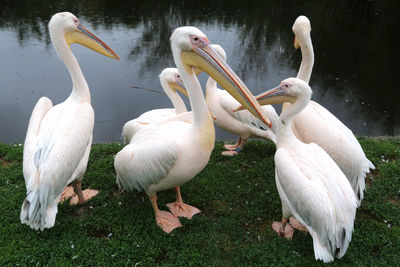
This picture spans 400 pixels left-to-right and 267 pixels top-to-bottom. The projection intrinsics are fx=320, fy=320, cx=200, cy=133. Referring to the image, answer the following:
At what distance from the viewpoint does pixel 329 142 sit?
10.3 feet

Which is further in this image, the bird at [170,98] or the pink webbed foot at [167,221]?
the bird at [170,98]

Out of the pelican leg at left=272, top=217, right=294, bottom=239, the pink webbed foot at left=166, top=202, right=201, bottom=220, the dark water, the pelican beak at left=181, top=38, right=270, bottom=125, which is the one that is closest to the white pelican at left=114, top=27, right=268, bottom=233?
the pelican beak at left=181, top=38, right=270, bottom=125

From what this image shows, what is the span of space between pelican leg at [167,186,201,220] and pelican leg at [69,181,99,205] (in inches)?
35.0

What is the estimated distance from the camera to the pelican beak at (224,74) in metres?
2.55

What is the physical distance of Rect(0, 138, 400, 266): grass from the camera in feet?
9.37

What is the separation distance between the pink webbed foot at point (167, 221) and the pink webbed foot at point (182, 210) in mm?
68

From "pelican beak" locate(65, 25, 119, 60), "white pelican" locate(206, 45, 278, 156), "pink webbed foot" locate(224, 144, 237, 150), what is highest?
"pelican beak" locate(65, 25, 119, 60)

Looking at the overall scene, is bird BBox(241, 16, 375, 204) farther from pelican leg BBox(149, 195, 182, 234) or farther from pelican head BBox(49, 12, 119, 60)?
Answer: pelican head BBox(49, 12, 119, 60)

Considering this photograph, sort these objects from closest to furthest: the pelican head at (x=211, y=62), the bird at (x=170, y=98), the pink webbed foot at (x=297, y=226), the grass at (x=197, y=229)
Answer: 1. the pelican head at (x=211, y=62)
2. the grass at (x=197, y=229)
3. the pink webbed foot at (x=297, y=226)
4. the bird at (x=170, y=98)

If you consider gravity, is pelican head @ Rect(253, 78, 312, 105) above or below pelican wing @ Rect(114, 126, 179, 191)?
above

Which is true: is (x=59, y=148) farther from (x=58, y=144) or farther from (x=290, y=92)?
(x=290, y=92)

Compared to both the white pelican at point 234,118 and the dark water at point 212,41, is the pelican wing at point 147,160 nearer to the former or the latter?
the white pelican at point 234,118

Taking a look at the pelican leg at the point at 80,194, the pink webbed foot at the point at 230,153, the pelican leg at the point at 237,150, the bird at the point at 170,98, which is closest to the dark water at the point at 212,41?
the pelican leg at the point at 237,150

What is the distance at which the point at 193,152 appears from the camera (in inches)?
111
